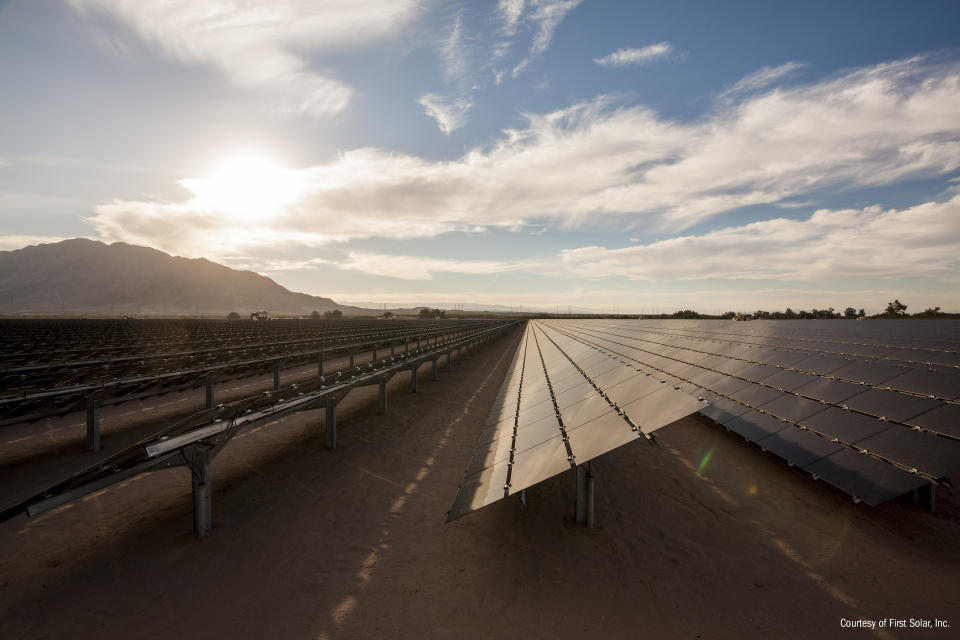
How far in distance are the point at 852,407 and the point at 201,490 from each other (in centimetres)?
1452

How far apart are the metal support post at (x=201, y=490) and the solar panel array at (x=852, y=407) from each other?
426 inches

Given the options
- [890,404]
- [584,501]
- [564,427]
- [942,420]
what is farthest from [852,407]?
[564,427]

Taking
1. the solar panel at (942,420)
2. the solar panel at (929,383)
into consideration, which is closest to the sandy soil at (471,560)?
the solar panel at (942,420)

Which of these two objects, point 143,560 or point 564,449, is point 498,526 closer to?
point 564,449

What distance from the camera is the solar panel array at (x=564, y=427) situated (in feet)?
18.2

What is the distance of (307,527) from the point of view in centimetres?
718

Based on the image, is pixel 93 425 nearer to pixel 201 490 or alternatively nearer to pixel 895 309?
pixel 201 490

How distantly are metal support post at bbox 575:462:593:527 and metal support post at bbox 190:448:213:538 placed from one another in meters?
6.70

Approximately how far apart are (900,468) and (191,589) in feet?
40.7

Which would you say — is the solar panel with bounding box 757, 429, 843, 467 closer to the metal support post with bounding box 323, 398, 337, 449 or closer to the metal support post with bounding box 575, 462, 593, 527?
the metal support post with bounding box 575, 462, 593, 527

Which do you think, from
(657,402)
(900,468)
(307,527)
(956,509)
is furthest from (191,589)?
(956,509)

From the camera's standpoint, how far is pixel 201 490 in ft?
22.0

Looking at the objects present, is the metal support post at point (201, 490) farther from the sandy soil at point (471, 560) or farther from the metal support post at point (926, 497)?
the metal support post at point (926, 497)

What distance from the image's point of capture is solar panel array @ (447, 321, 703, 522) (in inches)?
218
